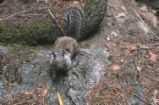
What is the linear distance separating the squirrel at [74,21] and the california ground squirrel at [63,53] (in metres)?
0.23

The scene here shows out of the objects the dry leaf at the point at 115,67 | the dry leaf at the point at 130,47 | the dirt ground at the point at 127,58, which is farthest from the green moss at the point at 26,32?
the dry leaf at the point at 130,47

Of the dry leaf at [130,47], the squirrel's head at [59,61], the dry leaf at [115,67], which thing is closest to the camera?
the squirrel's head at [59,61]

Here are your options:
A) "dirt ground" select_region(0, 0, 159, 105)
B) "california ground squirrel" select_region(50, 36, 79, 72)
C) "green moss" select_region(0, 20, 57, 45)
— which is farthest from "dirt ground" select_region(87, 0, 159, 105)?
"green moss" select_region(0, 20, 57, 45)

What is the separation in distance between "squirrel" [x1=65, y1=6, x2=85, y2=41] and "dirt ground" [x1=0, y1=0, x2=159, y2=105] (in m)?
0.35

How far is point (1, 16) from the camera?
365cm

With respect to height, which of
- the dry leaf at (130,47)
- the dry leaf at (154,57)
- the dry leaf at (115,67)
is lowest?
the dry leaf at (115,67)

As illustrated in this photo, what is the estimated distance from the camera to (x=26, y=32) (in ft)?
11.7

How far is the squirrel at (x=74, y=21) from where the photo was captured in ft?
11.6

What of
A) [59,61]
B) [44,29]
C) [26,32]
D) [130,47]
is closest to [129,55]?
[130,47]

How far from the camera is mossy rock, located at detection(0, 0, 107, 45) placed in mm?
3510

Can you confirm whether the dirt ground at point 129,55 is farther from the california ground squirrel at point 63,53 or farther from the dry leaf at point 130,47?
the california ground squirrel at point 63,53

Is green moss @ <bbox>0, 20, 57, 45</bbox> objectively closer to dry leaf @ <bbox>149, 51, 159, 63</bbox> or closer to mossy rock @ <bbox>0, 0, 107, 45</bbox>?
mossy rock @ <bbox>0, 0, 107, 45</bbox>

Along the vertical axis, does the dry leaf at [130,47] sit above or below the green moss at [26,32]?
below

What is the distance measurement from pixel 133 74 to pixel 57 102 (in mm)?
1450
